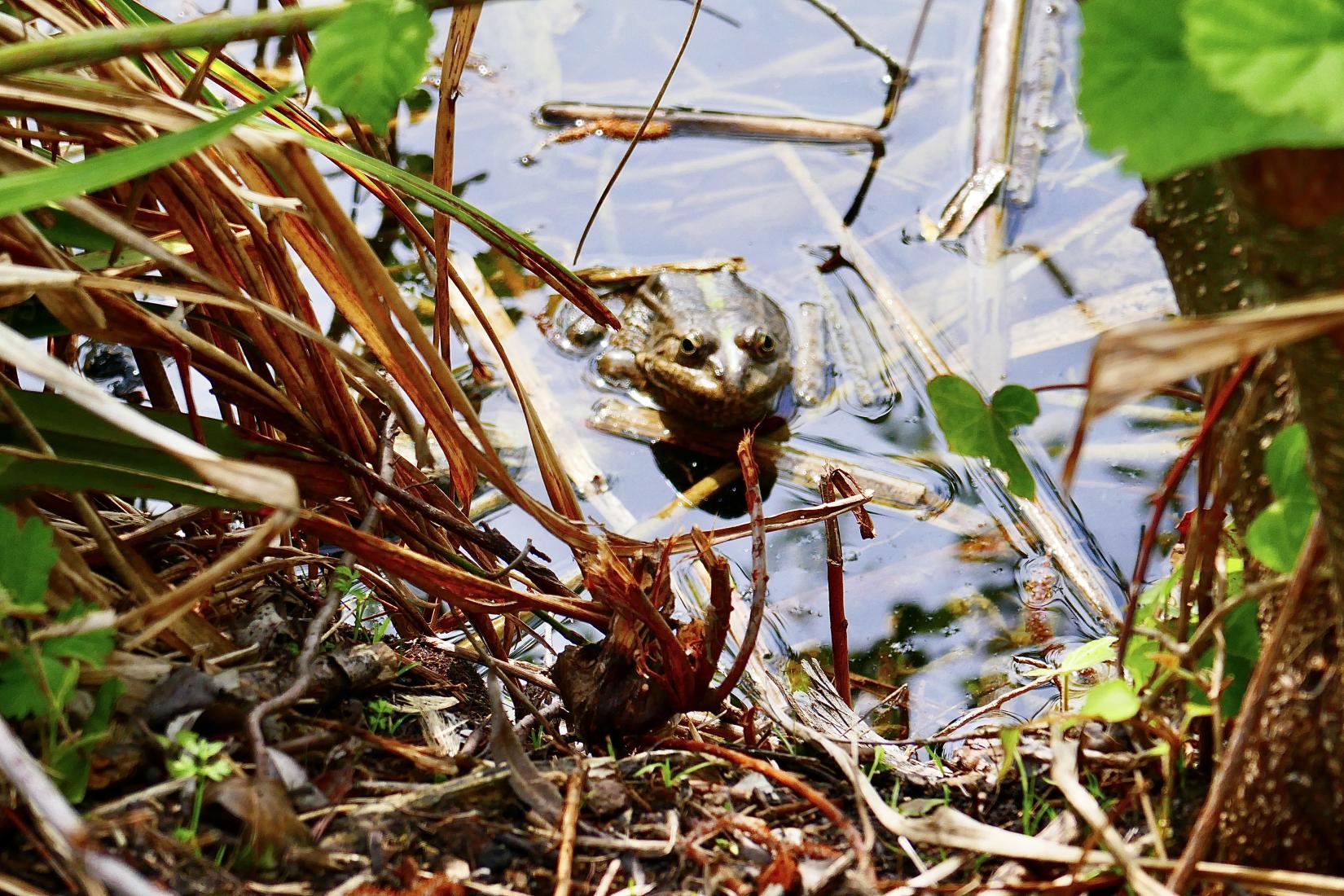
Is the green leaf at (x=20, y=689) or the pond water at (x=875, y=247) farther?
the pond water at (x=875, y=247)

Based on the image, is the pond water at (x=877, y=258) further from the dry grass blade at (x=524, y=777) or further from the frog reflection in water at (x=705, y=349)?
the dry grass blade at (x=524, y=777)

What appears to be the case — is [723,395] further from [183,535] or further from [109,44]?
[109,44]

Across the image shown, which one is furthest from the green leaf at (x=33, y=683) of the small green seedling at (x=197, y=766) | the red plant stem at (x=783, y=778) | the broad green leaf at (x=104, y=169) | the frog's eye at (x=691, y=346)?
the frog's eye at (x=691, y=346)

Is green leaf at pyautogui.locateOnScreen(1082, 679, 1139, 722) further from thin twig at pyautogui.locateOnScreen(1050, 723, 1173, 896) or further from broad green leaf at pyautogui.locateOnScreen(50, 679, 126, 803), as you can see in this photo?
broad green leaf at pyautogui.locateOnScreen(50, 679, 126, 803)

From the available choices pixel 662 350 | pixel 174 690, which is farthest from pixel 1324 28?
pixel 662 350

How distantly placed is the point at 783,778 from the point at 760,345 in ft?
10.2

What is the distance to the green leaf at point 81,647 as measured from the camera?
3.55 feet

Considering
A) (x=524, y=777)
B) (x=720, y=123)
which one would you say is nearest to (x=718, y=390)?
(x=720, y=123)

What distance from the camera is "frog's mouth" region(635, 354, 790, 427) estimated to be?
421cm

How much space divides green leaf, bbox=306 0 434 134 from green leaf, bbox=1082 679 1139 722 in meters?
1.00

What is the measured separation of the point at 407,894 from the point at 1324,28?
1.15 metres

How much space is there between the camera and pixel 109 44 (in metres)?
1.11

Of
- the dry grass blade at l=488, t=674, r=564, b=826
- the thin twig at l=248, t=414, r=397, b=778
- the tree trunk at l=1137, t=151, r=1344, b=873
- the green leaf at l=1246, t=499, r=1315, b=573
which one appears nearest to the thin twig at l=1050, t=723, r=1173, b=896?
the tree trunk at l=1137, t=151, r=1344, b=873

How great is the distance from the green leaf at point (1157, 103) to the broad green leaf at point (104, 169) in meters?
0.80
